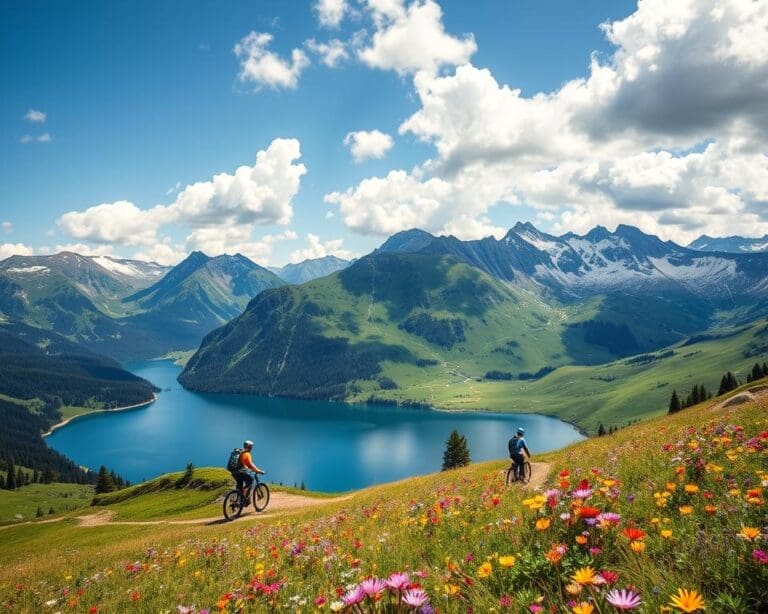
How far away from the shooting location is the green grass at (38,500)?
526 ft

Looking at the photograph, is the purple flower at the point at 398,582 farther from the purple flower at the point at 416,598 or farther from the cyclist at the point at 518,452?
the cyclist at the point at 518,452

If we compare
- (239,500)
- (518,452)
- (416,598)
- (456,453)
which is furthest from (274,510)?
(456,453)

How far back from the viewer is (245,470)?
84.8 ft

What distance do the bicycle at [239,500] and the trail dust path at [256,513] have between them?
40cm

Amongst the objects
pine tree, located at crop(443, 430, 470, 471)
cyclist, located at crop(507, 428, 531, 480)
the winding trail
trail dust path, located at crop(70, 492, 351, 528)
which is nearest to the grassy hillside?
the winding trail

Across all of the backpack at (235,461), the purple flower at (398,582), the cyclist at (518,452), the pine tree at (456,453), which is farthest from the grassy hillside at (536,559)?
the pine tree at (456,453)

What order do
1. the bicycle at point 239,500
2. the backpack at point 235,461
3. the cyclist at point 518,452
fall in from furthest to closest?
1. the bicycle at point 239,500
2. the backpack at point 235,461
3. the cyclist at point 518,452

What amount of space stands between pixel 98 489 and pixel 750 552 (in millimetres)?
126016

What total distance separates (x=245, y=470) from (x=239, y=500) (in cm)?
365

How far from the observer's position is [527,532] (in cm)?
572

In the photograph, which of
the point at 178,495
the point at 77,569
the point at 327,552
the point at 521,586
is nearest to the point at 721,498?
the point at 521,586

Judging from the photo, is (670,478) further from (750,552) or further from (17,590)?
(17,590)

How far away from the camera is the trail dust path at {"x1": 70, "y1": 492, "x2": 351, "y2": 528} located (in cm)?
2988

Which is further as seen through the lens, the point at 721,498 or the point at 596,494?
the point at 596,494
